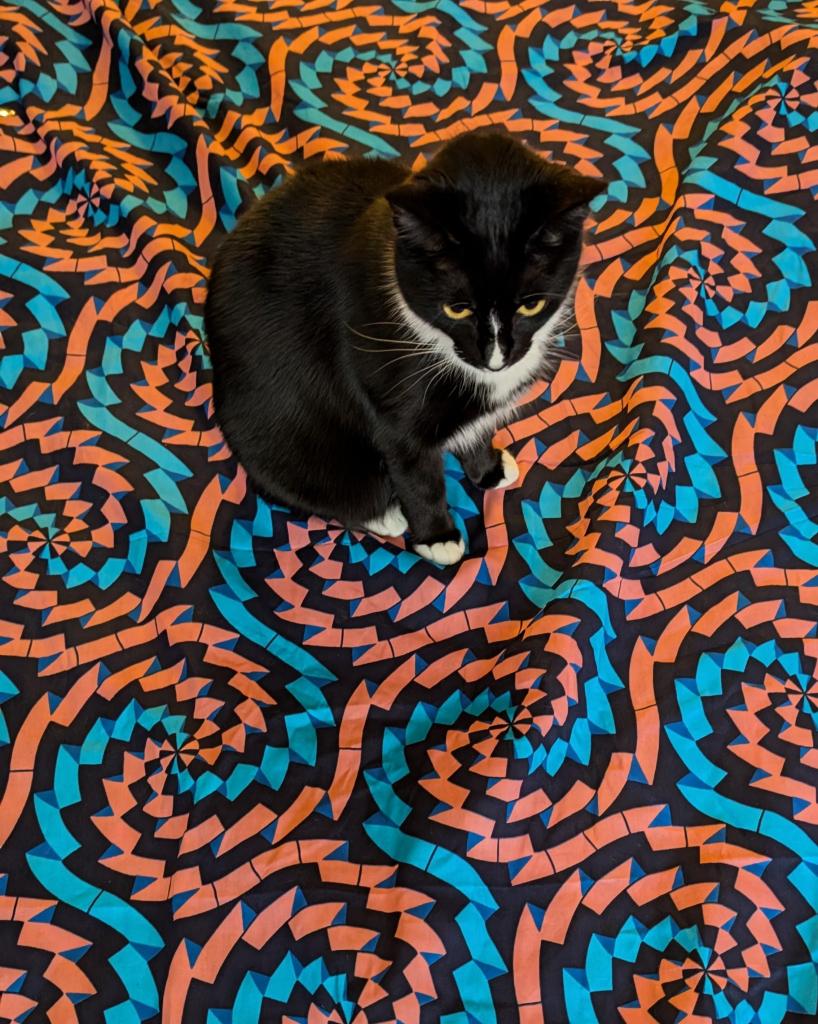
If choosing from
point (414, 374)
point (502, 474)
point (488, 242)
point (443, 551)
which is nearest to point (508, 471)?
point (502, 474)

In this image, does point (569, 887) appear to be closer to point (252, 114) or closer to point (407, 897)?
point (407, 897)

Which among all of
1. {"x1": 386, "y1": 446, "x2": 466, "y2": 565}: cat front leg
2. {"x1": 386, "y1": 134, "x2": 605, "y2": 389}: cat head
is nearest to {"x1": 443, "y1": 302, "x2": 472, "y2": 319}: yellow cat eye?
{"x1": 386, "y1": 134, "x2": 605, "y2": 389}: cat head

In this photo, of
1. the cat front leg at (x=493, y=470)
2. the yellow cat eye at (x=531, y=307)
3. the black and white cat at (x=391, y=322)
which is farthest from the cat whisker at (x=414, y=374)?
the cat front leg at (x=493, y=470)

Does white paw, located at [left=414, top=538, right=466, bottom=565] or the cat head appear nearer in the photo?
the cat head

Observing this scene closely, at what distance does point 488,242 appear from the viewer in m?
0.76

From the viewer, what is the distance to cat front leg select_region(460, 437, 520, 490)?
114cm

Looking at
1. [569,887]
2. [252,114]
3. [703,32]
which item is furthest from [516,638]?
[703,32]

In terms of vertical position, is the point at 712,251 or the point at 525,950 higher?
the point at 712,251

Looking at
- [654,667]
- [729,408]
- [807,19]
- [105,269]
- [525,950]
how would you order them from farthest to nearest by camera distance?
[807,19] → [105,269] → [729,408] → [654,667] → [525,950]

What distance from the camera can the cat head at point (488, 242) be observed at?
74 centimetres

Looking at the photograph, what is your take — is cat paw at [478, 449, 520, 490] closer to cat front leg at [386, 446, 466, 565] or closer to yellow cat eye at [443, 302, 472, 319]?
cat front leg at [386, 446, 466, 565]

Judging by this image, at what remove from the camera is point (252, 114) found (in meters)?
1.51

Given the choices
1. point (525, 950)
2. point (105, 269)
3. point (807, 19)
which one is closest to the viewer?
point (525, 950)

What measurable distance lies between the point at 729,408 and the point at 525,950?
801 millimetres
